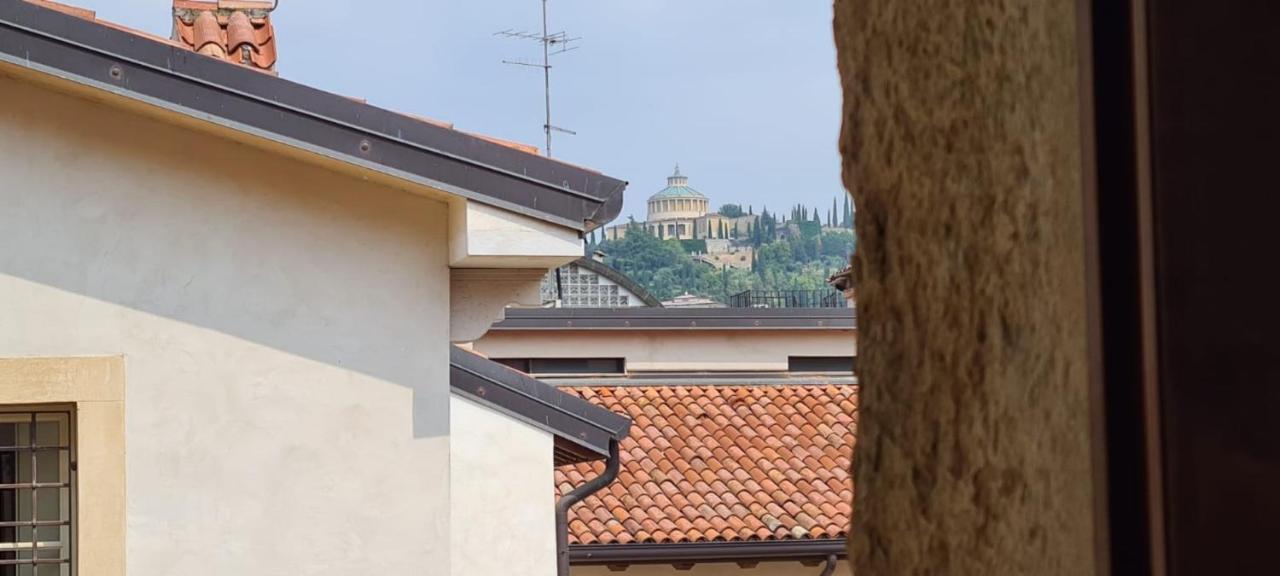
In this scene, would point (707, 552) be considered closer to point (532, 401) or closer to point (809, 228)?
point (532, 401)

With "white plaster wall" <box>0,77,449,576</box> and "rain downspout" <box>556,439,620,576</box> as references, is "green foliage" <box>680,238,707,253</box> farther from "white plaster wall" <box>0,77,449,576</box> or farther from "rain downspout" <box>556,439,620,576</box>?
"white plaster wall" <box>0,77,449,576</box>

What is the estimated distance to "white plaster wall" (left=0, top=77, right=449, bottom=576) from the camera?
497cm

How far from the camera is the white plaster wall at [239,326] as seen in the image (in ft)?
16.3

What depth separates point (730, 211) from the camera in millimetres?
86125

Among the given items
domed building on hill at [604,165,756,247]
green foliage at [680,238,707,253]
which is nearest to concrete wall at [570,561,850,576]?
green foliage at [680,238,707,253]

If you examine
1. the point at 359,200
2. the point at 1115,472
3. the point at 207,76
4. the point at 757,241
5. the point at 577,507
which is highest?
the point at 757,241

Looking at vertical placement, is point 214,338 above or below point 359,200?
below

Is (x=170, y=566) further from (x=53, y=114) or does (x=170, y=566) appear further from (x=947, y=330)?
(x=947, y=330)

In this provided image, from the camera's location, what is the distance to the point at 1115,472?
0.66 m

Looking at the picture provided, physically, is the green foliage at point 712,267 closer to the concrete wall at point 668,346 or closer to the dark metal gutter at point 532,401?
the concrete wall at point 668,346

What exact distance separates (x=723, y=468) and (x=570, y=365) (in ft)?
17.2

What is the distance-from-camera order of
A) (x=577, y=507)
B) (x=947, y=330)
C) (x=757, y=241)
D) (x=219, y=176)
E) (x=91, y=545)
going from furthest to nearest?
(x=757, y=241), (x=577, y=507), (x=219, y=176), (x=91, y=545), (x=947, y=330)

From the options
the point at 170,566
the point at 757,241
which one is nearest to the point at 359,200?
the point at 170,566

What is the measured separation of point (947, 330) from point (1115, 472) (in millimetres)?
226
